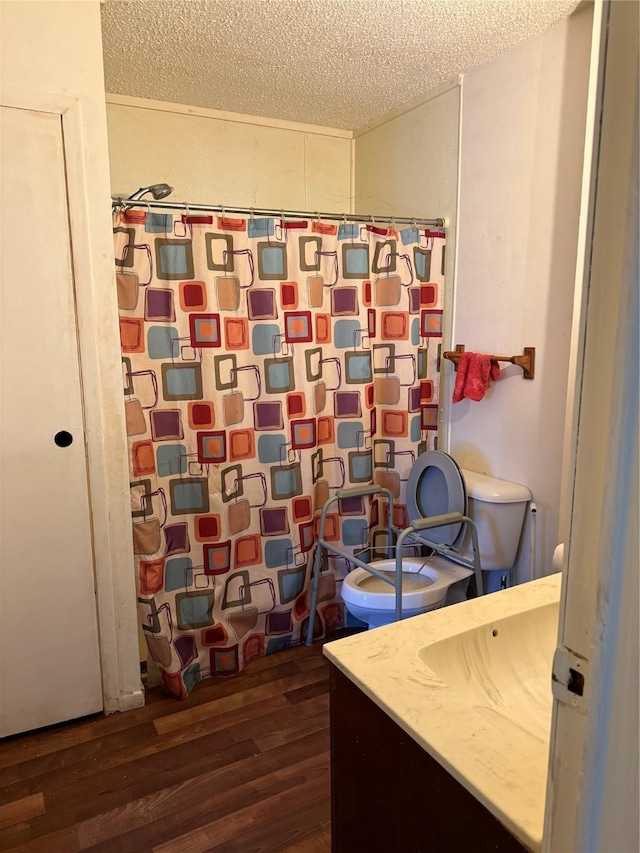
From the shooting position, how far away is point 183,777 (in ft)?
6.06

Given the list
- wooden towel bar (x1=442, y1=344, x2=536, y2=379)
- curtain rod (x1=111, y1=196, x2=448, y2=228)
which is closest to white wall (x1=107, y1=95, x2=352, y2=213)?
curtain rod (x1=111, y1=196, x2=448, y2=228)

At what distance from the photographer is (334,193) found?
122 inches

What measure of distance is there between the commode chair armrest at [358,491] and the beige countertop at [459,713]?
1224mm

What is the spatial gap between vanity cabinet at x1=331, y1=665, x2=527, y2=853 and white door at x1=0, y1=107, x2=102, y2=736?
130 cm

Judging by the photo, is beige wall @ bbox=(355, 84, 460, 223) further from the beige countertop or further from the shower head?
the beige countertop

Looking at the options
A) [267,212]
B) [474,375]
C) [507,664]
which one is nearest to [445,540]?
[474,375]

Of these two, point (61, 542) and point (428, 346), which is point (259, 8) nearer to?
point (428, 346)

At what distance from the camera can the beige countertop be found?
0.72m

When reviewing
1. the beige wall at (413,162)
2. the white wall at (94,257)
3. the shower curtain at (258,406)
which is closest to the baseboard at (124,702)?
the white wall at (94,257)

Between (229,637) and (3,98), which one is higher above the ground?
(3,98)

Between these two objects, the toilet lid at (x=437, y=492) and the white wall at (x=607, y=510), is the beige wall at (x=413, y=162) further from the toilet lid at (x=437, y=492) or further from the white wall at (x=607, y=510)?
the white wall at (x=607, y=510)

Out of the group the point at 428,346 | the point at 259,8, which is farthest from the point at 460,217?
the point at 259,8

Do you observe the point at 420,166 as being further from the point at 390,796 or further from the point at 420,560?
the point at 390,796

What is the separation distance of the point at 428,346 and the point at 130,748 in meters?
1.94
